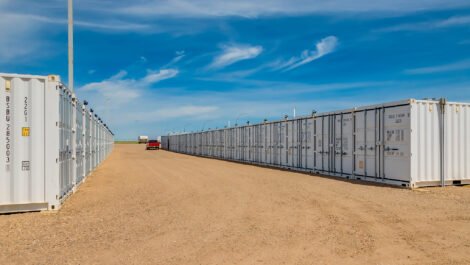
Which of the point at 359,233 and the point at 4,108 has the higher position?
the point at 4,108

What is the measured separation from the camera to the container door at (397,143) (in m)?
13.7

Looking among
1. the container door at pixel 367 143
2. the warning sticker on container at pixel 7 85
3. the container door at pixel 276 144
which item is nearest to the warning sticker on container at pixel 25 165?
the warning sticker on container at pixel 7 85

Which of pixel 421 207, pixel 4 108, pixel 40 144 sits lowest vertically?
pixel 421 207

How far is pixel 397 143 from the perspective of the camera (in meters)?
14.1

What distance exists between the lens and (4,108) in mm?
8711

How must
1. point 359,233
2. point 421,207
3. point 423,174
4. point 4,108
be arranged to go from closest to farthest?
point 359,233
point 4,108
point 421,207
point 423,174

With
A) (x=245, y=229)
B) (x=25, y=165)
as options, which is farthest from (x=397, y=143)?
(x=25, y=165)

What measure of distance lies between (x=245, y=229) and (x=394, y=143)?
930 cm

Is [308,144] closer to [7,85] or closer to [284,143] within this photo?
[284,143]

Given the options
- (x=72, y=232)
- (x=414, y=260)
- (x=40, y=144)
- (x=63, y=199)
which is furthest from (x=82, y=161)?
(x=414, y=260)

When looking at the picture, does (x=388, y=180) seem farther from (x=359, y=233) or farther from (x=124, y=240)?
(x=124, y=240)

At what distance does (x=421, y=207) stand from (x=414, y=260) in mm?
4729

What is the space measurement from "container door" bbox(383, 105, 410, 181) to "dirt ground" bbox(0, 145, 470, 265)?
1.72 m

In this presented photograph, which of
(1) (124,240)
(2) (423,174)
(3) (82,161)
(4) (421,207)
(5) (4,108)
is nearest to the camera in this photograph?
(1) (124,240)
